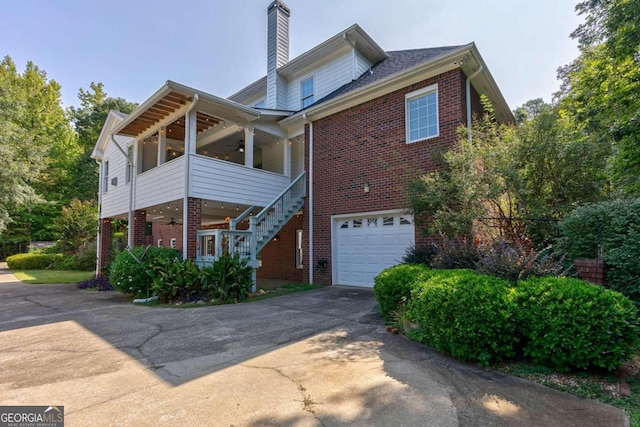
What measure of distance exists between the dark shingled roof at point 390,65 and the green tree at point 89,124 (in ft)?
85.4

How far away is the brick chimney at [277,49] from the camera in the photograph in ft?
44.9

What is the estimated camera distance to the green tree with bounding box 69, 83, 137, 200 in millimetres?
28656

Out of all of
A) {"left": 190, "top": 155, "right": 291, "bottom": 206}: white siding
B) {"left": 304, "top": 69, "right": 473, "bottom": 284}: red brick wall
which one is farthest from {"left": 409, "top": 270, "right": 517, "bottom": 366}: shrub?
{"left": 190, "top": 155, "right": 291, "bottom": 206}: white siding

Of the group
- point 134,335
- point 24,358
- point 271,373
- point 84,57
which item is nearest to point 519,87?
point 271,373

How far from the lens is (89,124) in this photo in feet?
102

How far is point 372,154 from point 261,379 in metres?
7.50

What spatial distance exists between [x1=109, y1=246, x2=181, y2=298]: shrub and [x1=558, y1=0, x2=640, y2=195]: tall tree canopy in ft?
37.7

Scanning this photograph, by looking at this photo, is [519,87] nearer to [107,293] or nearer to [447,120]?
[447,120]

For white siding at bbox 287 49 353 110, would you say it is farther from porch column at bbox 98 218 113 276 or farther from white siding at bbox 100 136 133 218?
porch column at bbox 98 218 113 276

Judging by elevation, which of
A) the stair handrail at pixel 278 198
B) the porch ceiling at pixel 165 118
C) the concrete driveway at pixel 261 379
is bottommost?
the concrete driveway at pixel 261 379

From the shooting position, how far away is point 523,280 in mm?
4035

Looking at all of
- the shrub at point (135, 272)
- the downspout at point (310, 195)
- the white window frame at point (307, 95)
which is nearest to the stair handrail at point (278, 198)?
the downspout at point (310, 195)

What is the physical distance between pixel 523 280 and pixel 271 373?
3281 mm

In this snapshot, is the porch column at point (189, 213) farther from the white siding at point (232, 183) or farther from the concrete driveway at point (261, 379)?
the concrete driveway at point (261, 379)
